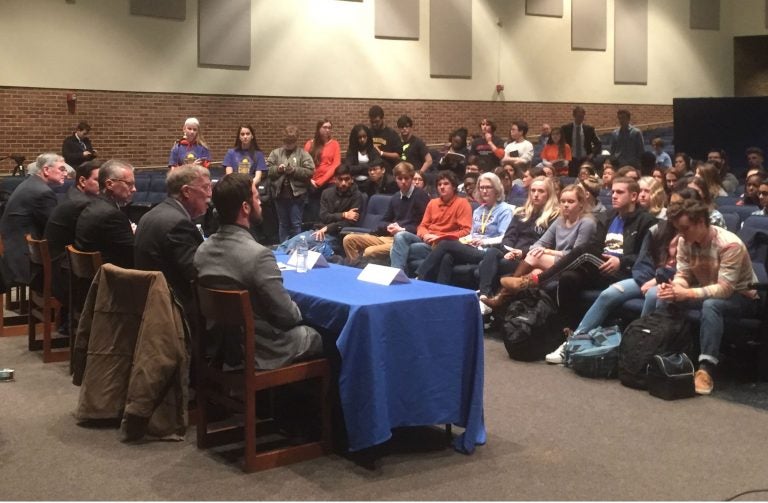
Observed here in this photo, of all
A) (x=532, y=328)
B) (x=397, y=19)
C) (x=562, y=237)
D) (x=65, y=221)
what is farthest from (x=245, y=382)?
(x=397, y=19)

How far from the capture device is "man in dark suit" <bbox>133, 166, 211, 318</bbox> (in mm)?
4426

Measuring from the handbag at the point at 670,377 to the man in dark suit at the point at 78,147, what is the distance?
934 cm

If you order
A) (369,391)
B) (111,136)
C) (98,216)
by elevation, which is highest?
(111,136)

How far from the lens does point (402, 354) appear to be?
12.9ft

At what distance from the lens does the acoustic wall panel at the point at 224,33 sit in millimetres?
13891

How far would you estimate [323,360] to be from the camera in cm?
394

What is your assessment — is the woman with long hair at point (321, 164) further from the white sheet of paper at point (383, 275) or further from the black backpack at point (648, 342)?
the white sheet of paper at point (383, 275)

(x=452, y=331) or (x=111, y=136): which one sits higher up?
(x=111, y=136)

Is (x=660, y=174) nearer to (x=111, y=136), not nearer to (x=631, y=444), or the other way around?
(x=631, y=444)

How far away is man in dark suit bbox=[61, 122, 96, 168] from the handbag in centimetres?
934

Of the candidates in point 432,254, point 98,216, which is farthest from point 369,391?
point 432,254

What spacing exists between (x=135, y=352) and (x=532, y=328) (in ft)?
8.50

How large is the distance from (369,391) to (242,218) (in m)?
0.91

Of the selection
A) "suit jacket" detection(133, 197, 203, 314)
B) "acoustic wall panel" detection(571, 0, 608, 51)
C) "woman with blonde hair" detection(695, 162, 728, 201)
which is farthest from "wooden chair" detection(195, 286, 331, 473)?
"acoustic wall panel" detection(571, 0, 608, 51)
